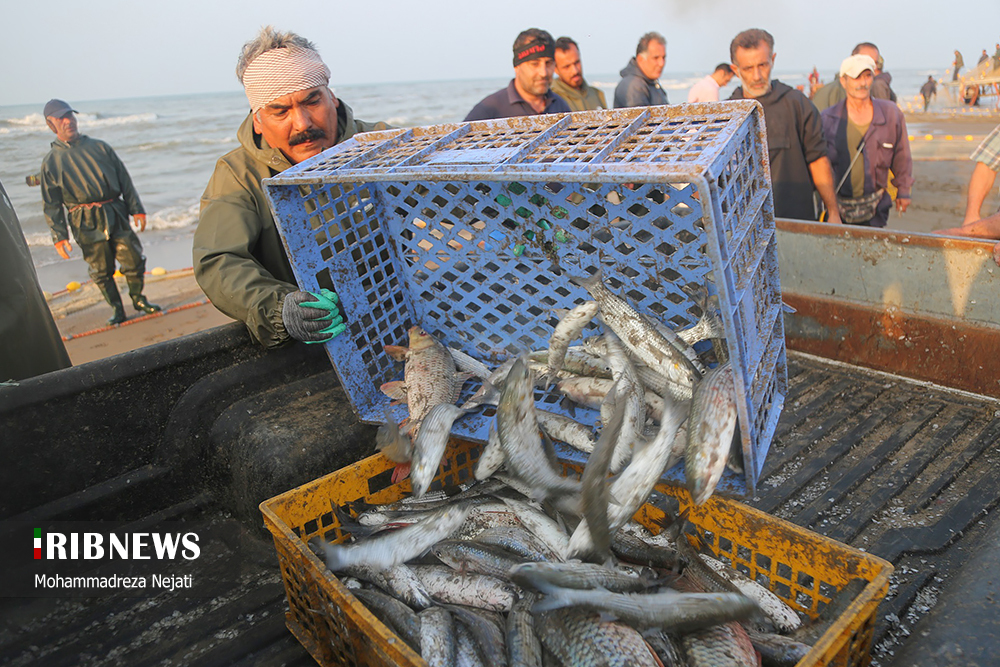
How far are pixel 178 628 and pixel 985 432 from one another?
3.73m

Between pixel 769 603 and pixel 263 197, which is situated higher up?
pixel 263 197

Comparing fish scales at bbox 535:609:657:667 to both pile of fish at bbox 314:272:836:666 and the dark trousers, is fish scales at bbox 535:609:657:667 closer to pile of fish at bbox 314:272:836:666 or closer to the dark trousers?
pile of fish at bbox 314:272:836:666

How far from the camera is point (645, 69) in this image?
773 centimetres

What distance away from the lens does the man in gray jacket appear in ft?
24.4

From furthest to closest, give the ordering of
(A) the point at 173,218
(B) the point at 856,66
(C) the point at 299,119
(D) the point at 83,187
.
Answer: (A) the point at 173,218, (D) the point at 83,187, (B) the point at 856,66, (C) the point at 299,119

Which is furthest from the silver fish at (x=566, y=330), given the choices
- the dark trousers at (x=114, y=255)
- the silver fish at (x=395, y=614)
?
the dark trousers at (x=114, y=255)

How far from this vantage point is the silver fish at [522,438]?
8.06ft

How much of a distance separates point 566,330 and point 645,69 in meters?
6.14

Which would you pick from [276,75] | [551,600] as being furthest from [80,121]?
[551,600]

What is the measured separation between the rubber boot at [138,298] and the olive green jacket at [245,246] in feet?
23.5

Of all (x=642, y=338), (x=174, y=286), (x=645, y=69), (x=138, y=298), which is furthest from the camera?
(x=174, y=286)

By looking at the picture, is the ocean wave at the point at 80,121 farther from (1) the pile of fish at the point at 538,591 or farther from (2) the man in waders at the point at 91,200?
(1) the pile of fish at the point at 538,591

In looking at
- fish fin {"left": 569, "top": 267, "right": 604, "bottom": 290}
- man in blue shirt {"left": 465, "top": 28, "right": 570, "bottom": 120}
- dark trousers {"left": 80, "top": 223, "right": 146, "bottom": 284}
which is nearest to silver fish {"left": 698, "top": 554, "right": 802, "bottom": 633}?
fish fin {"left": 569, "top": 267, "right": 604, "bottom": 290}

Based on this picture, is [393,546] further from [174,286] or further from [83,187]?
[174,286]
